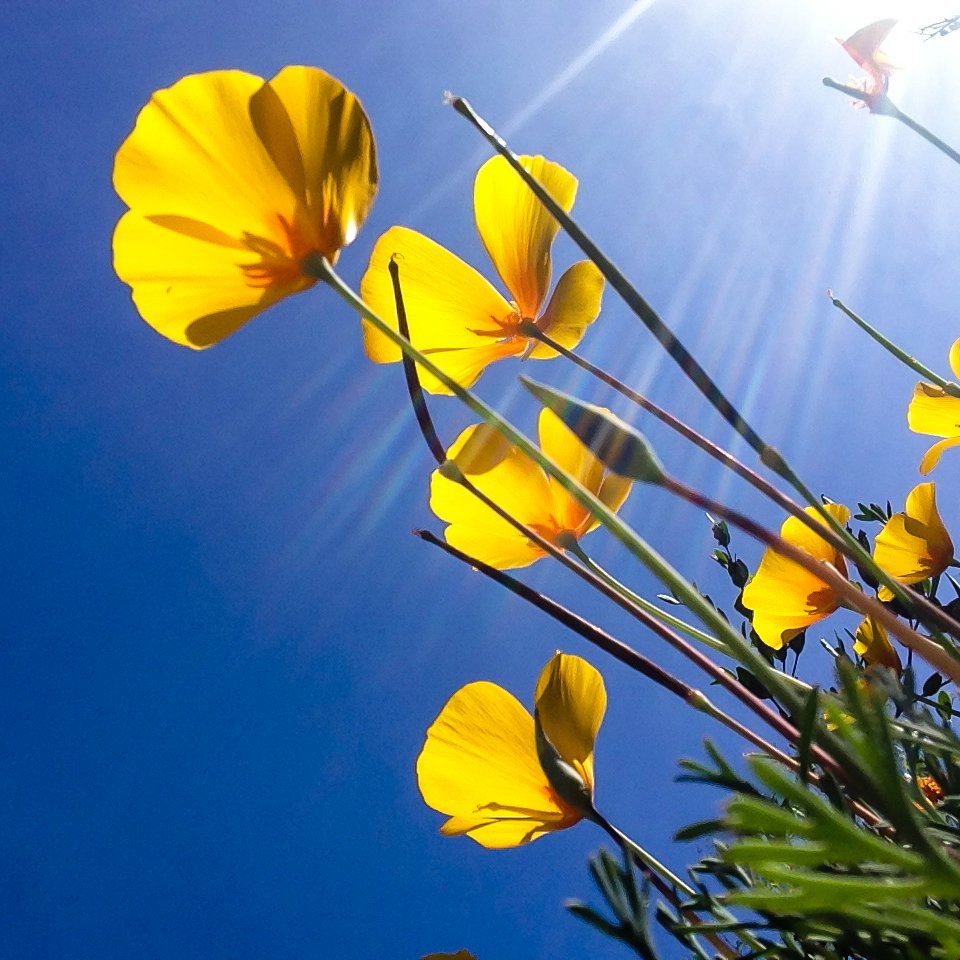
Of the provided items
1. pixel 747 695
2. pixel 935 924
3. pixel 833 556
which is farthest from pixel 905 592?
pixel 833 556

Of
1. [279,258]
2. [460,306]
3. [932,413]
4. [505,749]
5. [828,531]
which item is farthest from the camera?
[932,413]

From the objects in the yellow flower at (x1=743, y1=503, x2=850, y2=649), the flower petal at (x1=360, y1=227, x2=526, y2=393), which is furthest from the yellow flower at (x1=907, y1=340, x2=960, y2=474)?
the flower petal at (x1=360, y1=227, x2=526, y2=393)

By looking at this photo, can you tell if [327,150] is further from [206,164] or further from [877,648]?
[877,648]

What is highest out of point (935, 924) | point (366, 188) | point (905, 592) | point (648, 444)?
point (366, 188)

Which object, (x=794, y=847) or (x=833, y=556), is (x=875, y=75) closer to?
(x=833, y=556)

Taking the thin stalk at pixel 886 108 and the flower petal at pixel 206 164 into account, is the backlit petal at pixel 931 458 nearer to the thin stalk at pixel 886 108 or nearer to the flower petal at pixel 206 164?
the thin stalk at pixel 886 108

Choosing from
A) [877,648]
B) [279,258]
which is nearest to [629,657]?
[279,258]
